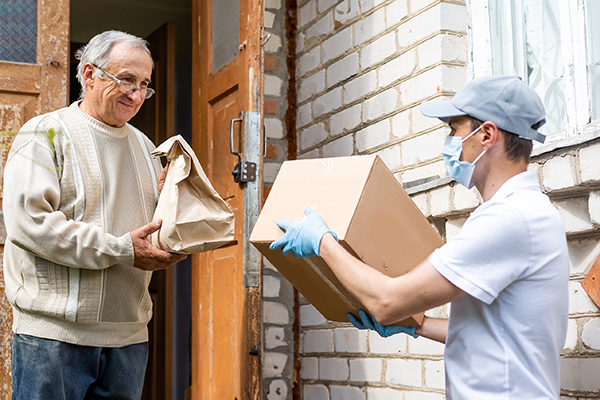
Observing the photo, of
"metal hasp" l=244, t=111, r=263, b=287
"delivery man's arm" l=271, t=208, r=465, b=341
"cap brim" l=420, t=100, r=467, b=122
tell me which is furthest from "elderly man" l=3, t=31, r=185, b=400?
"cap brim" l=420, t=100, r=467, b=122

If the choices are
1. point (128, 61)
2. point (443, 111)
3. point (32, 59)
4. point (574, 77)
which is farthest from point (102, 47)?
point (574, 77)

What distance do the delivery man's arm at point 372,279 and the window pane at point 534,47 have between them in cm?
109

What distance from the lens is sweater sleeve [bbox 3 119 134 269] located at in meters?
2.22

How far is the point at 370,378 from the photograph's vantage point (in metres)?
3.35

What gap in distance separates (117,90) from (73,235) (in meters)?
0.54

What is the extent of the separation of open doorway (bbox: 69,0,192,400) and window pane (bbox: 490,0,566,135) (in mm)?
2791

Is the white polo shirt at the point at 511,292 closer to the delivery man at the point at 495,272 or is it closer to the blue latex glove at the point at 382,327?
the delivery man at the point at 495,272

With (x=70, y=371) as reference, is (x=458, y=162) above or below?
above

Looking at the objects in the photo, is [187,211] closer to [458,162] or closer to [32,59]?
[458,162]

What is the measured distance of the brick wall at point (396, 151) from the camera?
2266 mm

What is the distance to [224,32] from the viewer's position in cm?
371

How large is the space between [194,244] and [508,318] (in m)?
1.11

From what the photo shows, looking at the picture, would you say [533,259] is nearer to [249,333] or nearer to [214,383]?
[249,333]

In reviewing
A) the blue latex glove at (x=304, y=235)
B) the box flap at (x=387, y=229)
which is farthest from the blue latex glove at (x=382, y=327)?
the blue latex glove at (x=304, y=235)
